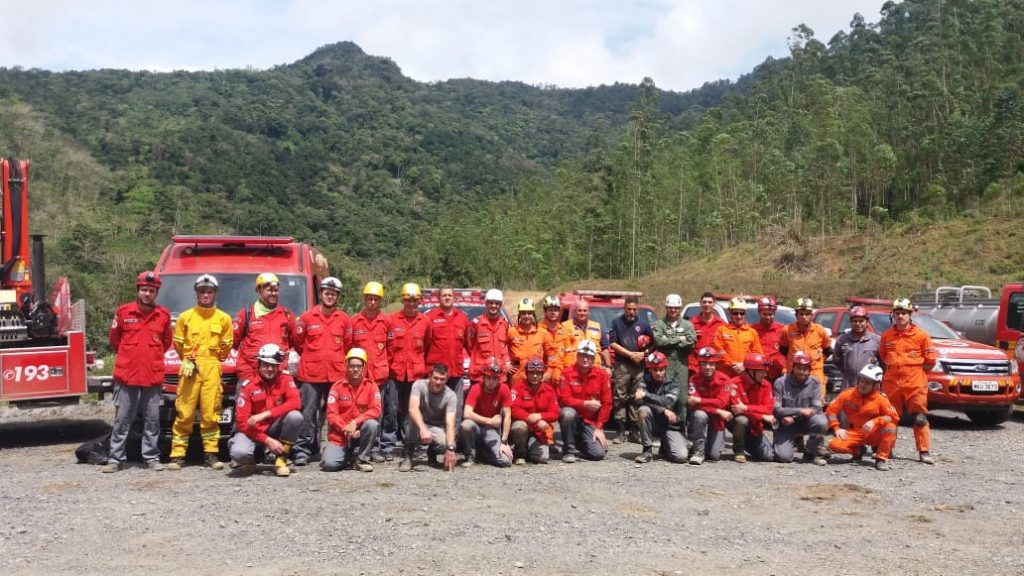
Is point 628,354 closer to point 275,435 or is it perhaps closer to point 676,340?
point 676,340

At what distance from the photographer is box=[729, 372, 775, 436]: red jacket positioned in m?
9.32

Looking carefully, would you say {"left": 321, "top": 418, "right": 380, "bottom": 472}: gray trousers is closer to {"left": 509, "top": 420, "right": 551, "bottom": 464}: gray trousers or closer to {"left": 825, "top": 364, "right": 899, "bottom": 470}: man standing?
A: {"left": 509, "top": 420, "right": 551, "bottom": 464}: gray trousers

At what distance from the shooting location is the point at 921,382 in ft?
31.5

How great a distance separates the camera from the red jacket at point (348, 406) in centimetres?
848

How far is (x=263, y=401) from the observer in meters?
8.34

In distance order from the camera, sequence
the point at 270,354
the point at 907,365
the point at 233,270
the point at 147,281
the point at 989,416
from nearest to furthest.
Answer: the point at 270,354 < the point at 147,281 < the point at 907,365 < the point at 233,270 < the point at 989,416

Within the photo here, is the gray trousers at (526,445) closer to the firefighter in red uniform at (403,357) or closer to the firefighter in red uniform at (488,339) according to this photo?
the firefighter in red uniform at (488,339)

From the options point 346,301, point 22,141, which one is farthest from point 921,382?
point 22,141

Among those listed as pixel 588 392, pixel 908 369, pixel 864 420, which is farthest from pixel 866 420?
pixel 588 392

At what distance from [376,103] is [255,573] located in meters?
114

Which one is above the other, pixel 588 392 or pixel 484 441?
pixel 588 392

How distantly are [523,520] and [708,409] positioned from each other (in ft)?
11.0

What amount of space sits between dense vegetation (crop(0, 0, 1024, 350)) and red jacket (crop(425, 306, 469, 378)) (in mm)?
21570

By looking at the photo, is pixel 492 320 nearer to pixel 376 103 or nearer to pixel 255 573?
pixel 255 573
